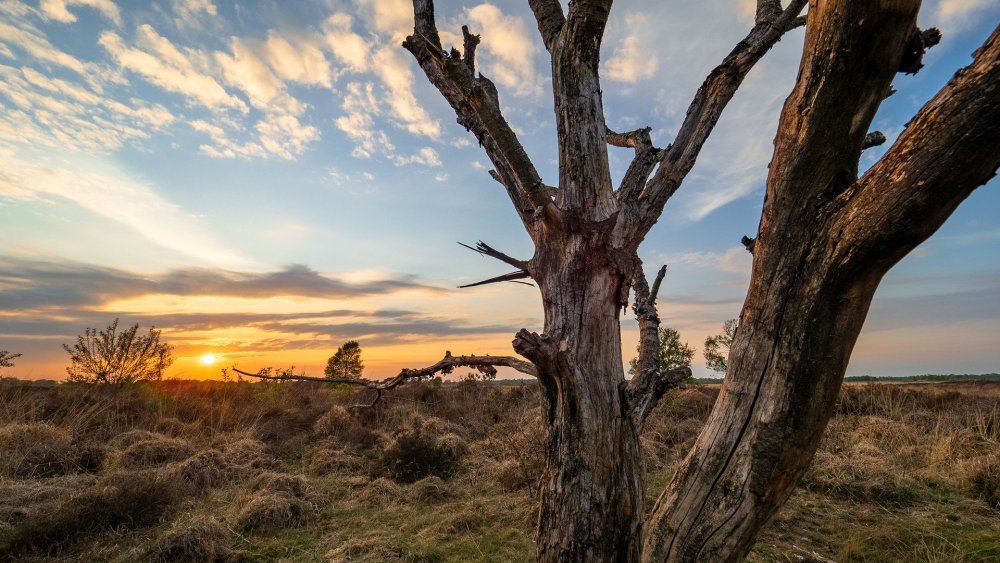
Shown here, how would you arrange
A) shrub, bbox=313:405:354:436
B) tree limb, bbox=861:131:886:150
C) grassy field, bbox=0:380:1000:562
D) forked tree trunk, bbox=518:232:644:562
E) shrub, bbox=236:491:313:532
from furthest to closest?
shrub, bbox=313:405:354:436 → shrub, bbox=236:491:313:532 → grassy field, bbox=0:380:1000:562 → forked tree trunk, bbox=518:232:644:562 → tree limb, bbox=861:131:886:150

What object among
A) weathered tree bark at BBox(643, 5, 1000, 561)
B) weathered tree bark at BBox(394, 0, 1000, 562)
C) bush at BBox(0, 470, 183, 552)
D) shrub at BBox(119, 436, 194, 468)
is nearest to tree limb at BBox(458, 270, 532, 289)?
weathered tree bark at BBox(394, 0, 1000, 562)

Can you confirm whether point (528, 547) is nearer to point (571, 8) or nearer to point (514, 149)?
point (514, 149)

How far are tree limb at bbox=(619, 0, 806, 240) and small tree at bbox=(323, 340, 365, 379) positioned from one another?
24.8 meters

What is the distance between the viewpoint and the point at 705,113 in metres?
2.92

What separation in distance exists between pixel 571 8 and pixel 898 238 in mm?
2197

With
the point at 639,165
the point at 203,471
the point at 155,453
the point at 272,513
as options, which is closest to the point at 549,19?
the point at 639,165

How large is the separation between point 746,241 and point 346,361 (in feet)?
87.0

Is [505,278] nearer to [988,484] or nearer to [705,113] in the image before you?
[705,113]

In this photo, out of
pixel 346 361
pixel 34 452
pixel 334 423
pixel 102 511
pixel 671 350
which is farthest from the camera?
pixel 346 361

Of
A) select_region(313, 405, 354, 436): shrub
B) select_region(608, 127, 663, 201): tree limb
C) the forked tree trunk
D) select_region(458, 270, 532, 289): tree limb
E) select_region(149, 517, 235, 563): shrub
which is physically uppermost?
select_region(608, 127, 663, 201): tree limb

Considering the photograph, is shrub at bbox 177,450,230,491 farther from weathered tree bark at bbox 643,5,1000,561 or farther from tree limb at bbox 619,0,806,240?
tree limb at bbox 619,0,806,240

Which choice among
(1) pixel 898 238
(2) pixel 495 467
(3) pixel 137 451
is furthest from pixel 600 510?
(3) pixel 137 451

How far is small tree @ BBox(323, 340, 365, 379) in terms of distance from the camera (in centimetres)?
2533

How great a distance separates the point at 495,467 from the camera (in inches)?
288
